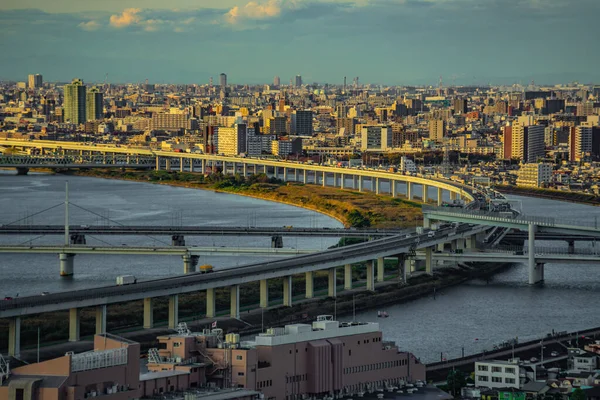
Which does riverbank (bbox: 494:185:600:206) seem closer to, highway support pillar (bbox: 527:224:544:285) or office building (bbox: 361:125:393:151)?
highway support pillar (bbox: 527:224:544:285)

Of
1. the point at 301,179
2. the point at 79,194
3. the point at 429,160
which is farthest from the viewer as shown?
the point at 429,160

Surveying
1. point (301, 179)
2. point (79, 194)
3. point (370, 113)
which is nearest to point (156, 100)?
point (370, 113)

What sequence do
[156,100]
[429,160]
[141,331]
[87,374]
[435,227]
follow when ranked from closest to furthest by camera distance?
[87,374]
[141,331]
[435,227]
[429,160]
[156,100]

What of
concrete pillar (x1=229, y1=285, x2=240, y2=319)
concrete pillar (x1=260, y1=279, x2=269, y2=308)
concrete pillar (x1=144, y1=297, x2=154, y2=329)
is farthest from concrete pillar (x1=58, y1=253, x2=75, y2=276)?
concrete pillar (x1=144, y1=297, x2=154, y2=329)

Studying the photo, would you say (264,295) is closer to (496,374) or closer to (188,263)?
(188,263)

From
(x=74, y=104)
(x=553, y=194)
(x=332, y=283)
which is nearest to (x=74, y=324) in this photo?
(x=332, y=283)

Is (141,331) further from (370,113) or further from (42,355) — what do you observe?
(370,113)
